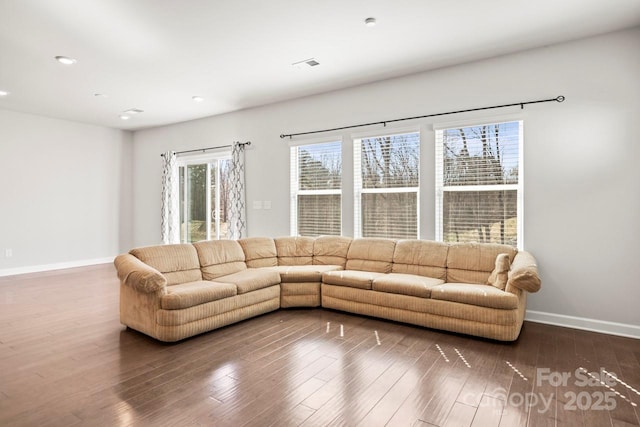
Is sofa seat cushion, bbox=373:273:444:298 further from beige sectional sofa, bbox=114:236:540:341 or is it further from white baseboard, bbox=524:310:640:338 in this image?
white baseboard, bbox=524:310:640:338

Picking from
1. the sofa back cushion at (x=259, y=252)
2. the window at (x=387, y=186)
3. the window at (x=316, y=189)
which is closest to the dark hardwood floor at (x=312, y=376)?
the sofa back cushion at (x=259, y=252)

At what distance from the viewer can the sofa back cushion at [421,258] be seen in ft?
13.5

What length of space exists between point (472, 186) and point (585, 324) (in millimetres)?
1798

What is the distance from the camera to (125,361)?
2895 millimetres

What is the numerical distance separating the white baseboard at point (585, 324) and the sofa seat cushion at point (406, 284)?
3.52 ft

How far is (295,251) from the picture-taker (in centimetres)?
507

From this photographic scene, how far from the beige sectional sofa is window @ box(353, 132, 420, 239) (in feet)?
1.15

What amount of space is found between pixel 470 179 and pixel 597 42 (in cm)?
177

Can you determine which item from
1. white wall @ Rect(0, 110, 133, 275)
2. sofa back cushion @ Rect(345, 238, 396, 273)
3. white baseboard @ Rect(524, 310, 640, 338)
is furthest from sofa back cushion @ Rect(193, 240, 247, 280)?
white wall @ Rect(0, 110, 133, 275)

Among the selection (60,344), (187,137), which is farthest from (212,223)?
(60,344)

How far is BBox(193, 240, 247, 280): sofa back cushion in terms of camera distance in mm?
4234

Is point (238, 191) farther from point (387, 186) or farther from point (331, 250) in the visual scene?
point (387, 186)

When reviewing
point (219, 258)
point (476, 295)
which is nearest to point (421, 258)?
point (476, 295)

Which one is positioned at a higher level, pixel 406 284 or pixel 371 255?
pixel 371 255
